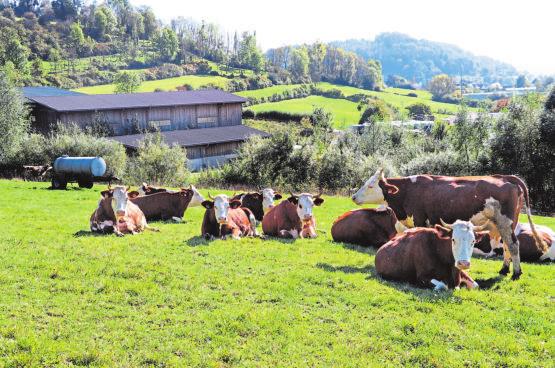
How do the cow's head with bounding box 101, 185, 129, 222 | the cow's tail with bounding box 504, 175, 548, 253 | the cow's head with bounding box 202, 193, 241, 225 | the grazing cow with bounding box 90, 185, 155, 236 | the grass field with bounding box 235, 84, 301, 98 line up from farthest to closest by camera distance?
the grass field with bounding box 235, 84, 301, 98
the grazing cow with bounding box 90, 185, 155, 236
the cow's head with bounding box 101, 185, 129, 222
the cow's head with bounding box 202, 193, 241, 225
the cow's tail with bounding box 504, 175, 548, 253

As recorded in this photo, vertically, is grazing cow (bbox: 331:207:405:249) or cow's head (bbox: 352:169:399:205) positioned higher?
cow's head (bbox: 352:169:399:205)

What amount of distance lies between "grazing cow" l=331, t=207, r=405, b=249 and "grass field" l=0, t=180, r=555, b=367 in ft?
3.75

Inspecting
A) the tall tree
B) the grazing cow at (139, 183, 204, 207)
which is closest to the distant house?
the tall tree

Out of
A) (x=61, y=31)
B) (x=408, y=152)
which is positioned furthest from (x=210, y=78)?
(x=408, y=152)

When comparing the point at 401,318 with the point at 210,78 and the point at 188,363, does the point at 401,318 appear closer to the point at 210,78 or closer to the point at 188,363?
the point at 188,363

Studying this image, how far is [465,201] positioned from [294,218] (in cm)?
539

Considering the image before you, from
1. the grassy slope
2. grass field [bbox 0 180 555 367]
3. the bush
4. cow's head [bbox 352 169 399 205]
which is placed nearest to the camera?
grass field [bbox 0 180 555 367]

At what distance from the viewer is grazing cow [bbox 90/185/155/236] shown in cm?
1483

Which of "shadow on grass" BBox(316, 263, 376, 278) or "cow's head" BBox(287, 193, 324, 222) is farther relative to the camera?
"cow's head" BBox(287, 193, 324, 222)

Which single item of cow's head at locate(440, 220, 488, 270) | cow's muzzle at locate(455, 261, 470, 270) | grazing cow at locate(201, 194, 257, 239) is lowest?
grazing cow at locate(201, 194, 257, 239)

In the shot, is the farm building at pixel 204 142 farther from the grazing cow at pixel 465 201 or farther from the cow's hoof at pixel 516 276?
the cow's hoof at pixel 516 276

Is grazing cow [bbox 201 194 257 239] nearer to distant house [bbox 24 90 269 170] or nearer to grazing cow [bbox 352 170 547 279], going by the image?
grazing cow [bbox 352 170 547 279]

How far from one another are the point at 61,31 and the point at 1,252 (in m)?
180

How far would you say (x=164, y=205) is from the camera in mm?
18953
